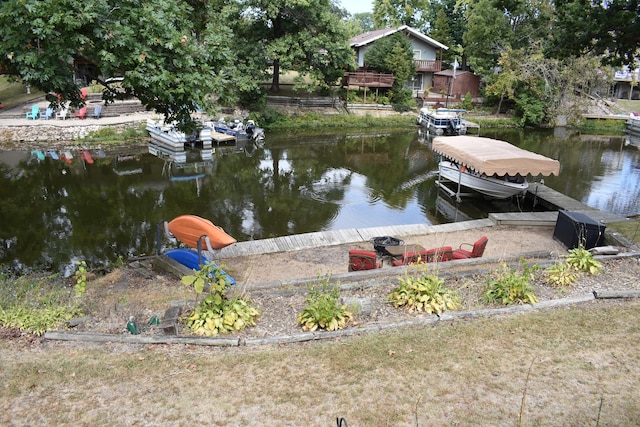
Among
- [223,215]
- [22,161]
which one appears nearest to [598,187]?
[223,215]

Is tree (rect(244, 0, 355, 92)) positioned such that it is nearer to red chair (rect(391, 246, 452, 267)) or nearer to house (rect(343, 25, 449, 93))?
house (rect(343, 25, 449, 93))

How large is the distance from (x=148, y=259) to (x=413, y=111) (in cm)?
3216

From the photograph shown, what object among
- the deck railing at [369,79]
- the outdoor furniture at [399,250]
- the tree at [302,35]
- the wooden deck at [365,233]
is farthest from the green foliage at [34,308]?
the deck railing at [369,79]

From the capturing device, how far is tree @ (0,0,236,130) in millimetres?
8047

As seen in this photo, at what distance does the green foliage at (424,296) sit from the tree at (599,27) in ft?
42.1

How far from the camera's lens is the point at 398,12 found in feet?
179

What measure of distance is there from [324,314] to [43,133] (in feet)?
84.0

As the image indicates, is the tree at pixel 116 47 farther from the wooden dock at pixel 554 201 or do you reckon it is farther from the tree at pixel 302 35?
the tree at pixel 302 35

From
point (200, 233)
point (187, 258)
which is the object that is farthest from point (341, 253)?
point (200, 233)

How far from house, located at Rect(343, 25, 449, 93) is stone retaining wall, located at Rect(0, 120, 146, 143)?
68.0ft

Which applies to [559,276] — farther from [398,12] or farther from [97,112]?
[398,12]

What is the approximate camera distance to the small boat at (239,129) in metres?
28.3

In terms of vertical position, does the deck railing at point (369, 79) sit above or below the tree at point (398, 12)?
below

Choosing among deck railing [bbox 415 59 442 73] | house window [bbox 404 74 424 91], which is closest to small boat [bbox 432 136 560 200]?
deck railing [bbox 415 59 442 73]
